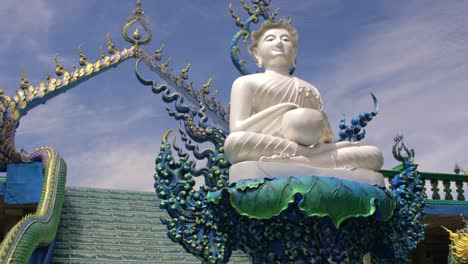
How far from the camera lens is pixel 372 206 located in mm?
5824

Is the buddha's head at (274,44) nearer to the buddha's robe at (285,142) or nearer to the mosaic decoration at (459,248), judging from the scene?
the buddha's robe at (285,142)

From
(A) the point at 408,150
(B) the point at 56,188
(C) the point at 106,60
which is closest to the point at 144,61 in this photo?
(C) the point at 106,60

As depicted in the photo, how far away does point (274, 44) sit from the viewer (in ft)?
23.7

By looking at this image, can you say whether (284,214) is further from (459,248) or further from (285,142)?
(459,248)

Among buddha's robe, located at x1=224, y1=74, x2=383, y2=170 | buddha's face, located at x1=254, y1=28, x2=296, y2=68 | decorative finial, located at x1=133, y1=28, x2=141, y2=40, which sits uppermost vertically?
decorative finial, located at x1=133, y1=28, x2=141, y2=40

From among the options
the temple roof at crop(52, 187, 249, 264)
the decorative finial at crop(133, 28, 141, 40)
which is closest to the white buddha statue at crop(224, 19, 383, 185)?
the temple roof at crop(52, 187, 249, 264)

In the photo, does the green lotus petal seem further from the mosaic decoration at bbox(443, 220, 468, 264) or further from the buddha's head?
the mosaic decoration at bbox(443, 220, 468, 264)

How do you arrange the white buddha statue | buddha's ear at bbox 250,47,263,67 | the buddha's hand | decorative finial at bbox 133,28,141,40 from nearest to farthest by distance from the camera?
1. the white buddha statue
2. the buddha's hand
3. buddha's ear at bbox 250,47,263,67
4. decorative finial at bbox 133,28,141,40

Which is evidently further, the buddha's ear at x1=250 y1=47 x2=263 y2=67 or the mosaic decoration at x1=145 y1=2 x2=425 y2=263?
the buddha's ear at x1=250 y1=47 x2=263 y2=67

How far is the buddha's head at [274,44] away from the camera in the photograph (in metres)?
7.24

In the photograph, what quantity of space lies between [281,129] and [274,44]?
1181 millimetres

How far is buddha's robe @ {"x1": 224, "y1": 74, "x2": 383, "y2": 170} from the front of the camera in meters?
6.13

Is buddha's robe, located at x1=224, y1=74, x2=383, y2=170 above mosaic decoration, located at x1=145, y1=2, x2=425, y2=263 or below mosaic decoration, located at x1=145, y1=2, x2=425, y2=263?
above

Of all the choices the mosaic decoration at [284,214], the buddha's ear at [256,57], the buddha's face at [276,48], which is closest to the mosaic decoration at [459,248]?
the mosaic decoration at [284,214]
